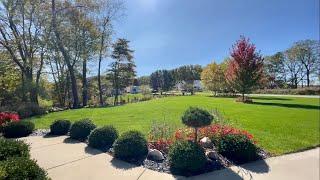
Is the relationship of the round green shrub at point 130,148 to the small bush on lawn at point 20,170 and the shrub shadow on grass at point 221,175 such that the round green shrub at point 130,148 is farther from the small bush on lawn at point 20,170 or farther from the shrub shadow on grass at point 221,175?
the small bush on lawn at point 20,170

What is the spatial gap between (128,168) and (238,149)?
8.43ft

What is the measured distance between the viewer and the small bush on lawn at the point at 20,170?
3971mm

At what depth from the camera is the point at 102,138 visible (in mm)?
7730

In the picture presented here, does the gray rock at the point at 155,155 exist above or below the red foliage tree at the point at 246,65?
below

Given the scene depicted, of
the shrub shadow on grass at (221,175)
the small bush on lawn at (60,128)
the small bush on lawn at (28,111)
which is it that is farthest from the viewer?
the small bush on lawn at (28,111)

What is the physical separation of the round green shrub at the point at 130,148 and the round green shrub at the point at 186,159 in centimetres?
103

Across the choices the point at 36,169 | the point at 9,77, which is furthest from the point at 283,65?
the point at 36,169

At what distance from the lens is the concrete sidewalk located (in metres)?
5.57

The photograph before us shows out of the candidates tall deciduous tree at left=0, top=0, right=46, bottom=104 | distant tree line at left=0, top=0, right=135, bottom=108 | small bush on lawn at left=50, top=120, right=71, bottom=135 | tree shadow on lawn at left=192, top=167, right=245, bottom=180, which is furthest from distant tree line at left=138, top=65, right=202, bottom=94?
tree shadow on lawn at left=192, top=167, right=245, bottom=180

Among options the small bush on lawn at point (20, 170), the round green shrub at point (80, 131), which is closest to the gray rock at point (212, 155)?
the small bush on lawn at point (20, 170)

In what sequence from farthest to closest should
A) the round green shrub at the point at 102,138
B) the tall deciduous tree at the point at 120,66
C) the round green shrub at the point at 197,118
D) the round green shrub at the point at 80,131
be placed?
the tall deciduous tree at the point at 120,66
the round green shrub at the point at 80,131
the round green shrub at the point at 102,138
the round green shrub at the point at 197,118

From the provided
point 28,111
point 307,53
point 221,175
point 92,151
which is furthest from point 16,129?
point 307,53

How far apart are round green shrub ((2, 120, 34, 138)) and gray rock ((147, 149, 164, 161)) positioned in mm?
5955

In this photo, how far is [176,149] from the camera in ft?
19.5
